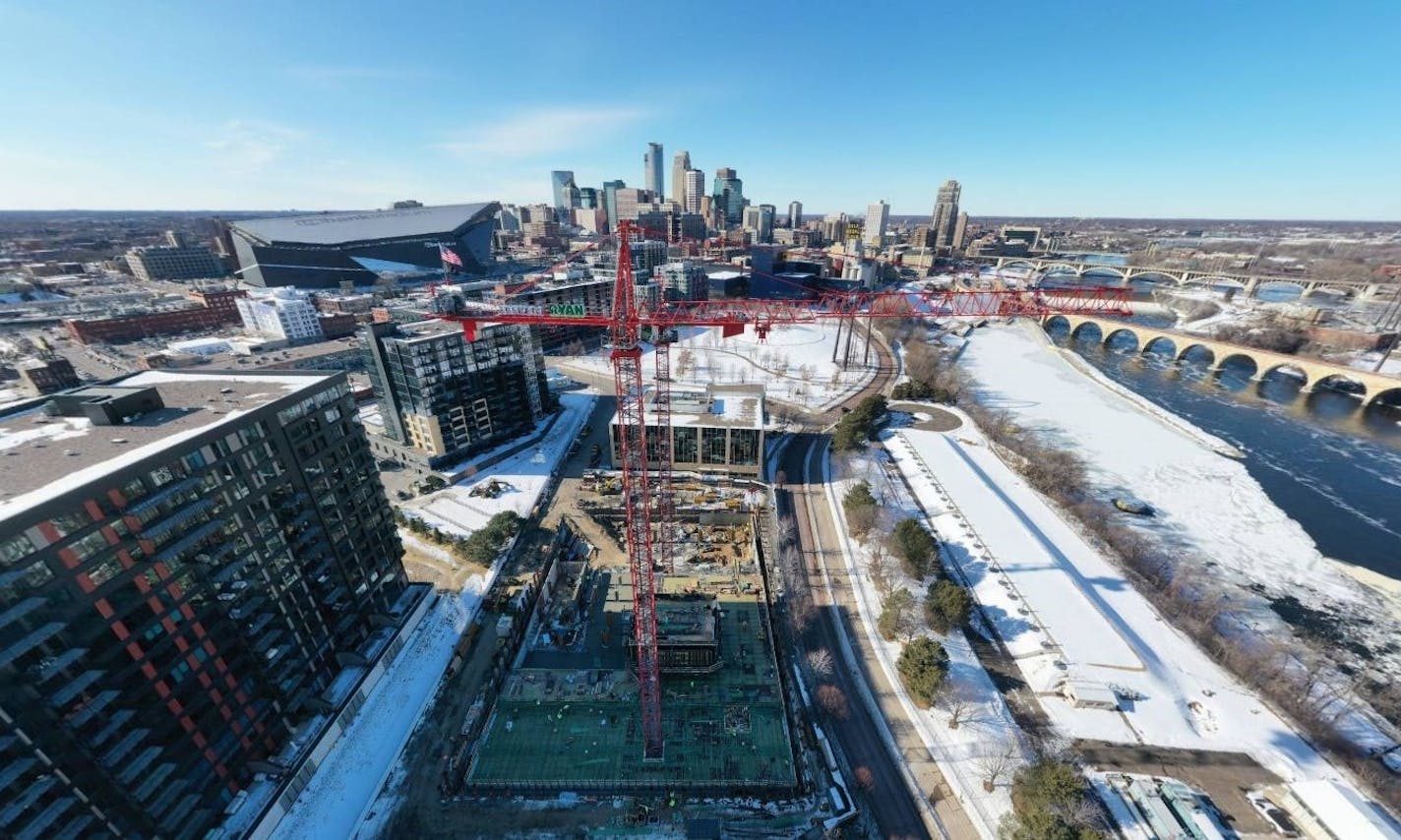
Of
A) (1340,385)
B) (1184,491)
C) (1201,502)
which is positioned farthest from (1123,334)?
(1201,502)

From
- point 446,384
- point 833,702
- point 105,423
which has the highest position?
point 105,423

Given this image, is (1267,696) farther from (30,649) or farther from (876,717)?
(30,649)

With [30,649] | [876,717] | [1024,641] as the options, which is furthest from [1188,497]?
[30,649]

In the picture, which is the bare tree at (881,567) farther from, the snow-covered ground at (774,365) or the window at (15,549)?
the window at (15,549)

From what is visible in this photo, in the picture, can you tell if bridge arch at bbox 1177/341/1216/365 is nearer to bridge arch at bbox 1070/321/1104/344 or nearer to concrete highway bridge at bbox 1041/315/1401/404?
concrete highway bridge at bbox 1041/315/1401/404

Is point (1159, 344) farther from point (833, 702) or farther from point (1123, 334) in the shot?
point (833, 702)

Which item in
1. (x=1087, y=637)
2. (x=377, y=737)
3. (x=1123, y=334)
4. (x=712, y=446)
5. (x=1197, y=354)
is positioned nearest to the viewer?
(x=377, y=737)
